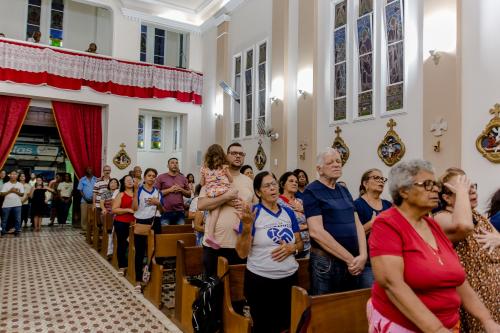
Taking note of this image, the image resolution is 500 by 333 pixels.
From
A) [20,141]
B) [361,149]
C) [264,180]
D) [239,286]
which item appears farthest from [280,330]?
[20,141]

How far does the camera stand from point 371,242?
4.89 feet

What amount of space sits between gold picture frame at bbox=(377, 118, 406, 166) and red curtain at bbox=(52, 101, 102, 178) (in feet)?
24.3

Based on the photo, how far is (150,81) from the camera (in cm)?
1046

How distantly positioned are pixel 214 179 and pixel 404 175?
5.29 feet

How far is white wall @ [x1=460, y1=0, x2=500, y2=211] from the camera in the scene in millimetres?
4418

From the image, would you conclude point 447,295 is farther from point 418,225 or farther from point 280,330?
point 280,330

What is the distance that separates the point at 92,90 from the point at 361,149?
703 centimetres

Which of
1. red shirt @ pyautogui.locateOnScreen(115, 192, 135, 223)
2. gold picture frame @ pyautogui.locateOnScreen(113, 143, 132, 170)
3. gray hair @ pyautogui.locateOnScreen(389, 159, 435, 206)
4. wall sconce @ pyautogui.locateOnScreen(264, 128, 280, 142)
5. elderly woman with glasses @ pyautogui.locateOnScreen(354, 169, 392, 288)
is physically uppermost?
wall sconce @ pyautogui.locateOnScreen(264, 128, 280, 142)

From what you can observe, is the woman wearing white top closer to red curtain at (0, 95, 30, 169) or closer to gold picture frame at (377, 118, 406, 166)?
gold picture frame at (377, 118, 406, 166)

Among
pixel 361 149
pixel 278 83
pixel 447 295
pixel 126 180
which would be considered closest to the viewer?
pixel 447 295

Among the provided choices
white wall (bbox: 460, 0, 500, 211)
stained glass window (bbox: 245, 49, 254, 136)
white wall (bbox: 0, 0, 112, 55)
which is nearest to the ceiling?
white wall (bbox: 0, 0, 112, 55)

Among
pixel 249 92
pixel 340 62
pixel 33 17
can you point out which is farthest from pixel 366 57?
pixel 33 17

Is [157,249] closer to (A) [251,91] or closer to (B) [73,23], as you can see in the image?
(A) [251,91]

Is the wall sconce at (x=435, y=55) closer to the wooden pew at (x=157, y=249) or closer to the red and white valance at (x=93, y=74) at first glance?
the wooden pew at (x=157, y=249)
